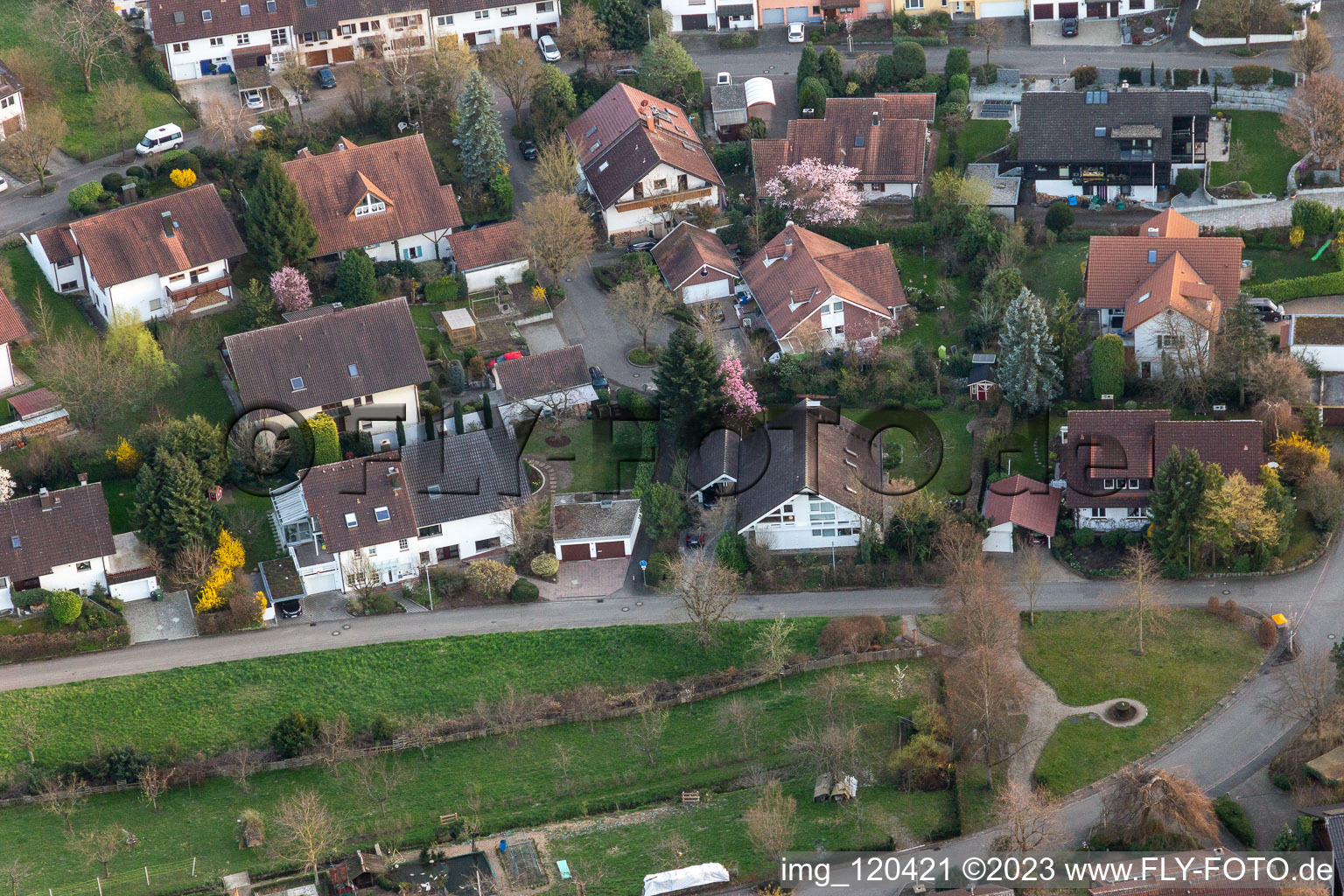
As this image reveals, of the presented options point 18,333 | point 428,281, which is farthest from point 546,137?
point 18,333

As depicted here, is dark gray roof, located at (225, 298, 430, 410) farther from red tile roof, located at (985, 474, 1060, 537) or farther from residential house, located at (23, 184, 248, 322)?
red tile roof, located at (985, 474, 1060, 537)

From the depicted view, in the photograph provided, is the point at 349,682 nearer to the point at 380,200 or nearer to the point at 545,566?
the point at 545,566

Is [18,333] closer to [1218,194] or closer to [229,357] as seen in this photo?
[229,357]

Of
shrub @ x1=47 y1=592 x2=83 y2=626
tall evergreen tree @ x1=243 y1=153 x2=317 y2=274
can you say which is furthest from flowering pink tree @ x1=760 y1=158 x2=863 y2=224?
shrub @ x1=47 y1=592 x2=83 y2=626

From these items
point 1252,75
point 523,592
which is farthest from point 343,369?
point 1252,75

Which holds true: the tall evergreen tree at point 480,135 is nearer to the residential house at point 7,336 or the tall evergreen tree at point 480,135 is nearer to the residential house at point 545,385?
the residential house at point 545,385

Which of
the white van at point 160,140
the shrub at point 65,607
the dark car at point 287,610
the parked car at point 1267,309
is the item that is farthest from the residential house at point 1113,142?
the shrub at point 65,607
